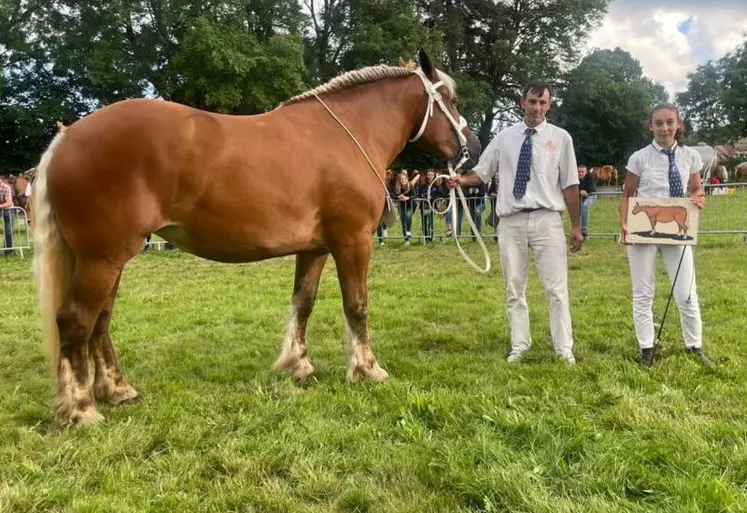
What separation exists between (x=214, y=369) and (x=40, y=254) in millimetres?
1761

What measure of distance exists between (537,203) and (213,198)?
2.60 meters

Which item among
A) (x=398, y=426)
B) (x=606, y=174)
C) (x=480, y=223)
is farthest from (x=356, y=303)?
(x=606, y=174)

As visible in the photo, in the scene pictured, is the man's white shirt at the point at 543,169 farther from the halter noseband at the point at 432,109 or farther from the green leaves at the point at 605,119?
the green leaves at the point at 605,119

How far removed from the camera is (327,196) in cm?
425

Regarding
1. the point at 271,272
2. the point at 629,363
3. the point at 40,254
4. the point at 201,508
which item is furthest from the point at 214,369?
the point at 271,272

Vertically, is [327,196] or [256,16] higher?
[256,16]

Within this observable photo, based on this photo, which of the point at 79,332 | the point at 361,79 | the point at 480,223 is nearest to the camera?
the point at 79,332

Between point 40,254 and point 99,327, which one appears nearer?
point 40,254

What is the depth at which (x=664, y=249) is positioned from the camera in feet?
16.0

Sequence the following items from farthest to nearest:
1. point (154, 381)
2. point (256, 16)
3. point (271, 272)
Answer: point (256, 16)
point (271, 272)
point (154, 381)

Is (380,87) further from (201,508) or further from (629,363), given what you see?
(201,508)

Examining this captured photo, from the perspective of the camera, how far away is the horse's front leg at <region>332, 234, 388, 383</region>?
4414 mm

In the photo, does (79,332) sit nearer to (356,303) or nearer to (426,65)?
(356,303)

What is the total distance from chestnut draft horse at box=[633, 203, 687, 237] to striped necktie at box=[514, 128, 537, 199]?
0.88m
